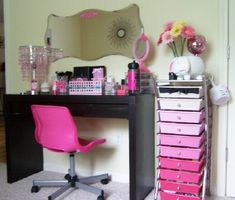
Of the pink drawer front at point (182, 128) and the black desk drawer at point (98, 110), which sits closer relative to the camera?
the pink drawer front at point (182, 128)

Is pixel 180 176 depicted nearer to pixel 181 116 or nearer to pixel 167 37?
pixel 181 116

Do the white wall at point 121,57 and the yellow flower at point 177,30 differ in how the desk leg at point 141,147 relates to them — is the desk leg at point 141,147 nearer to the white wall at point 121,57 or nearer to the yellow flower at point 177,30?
the white wall at point 121,57

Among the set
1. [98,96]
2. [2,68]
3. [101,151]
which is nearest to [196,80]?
[98,96]

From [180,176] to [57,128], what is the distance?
38.5 inches

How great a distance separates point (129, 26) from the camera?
2.52 m

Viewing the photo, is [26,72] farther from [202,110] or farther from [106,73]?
[202,110]

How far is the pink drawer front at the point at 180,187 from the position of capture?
6.57 ft

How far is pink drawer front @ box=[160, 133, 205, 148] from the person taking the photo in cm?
199

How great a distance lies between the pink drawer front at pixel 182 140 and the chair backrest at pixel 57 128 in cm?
A: 65

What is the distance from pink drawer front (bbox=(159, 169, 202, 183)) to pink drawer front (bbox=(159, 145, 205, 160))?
0.37ft

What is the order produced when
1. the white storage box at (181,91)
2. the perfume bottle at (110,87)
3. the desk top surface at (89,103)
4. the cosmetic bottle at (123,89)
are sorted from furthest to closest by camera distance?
the perfume bottle at (110,87)
the cosmetic bottle at (123,89)
the desk top surface at (89,103)
the white storage box at (181,91)

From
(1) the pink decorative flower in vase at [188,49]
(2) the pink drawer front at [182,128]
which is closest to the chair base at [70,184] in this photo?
(2) the pink drawer front at [182,128]

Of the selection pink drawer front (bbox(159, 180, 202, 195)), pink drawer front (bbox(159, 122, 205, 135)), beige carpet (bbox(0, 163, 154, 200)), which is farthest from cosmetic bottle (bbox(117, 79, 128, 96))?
beige carpet (bbox(0, 163, 154, 200))

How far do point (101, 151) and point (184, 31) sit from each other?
135 cm
